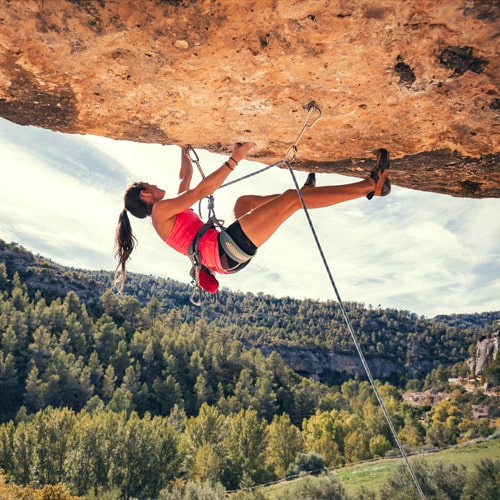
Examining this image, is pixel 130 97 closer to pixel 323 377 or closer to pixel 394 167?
pixel 394 167

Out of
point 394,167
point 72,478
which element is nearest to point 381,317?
point 72,478

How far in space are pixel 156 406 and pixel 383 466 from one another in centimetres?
3032

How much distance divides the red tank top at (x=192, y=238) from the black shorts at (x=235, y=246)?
2.4 inches

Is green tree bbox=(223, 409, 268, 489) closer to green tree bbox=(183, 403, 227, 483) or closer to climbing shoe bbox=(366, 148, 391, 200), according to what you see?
green tree bbox=(183, 403, 227, 483)

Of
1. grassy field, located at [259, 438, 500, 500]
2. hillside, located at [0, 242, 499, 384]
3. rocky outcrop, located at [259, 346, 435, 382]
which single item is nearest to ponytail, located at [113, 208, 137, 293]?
grassy field, located at [259, 438, 500, 500]

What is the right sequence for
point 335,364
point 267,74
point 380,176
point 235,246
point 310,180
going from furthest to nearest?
point 335,364, point 310,180, point 380,176, point 235,246, point 267,74

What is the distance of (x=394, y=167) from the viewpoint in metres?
4.02

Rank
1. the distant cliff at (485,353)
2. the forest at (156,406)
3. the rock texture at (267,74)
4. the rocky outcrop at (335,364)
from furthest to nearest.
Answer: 1. the rocky outcrop at (335,364)
2. the distant cliff at (485,353)
3. the forest at (156,406)
4. the rock texture at (267,74)

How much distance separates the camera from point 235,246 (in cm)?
288

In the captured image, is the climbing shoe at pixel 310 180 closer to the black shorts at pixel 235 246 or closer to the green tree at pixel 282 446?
the black shorts at pixel 235 246

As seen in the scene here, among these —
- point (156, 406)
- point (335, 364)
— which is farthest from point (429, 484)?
point (335, 364)

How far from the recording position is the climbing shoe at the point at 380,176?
3.21 m

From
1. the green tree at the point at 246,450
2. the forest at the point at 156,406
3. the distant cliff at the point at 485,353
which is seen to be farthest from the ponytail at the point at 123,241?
the distant cliff at the point at 485,353

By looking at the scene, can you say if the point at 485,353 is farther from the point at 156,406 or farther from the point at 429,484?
the point at 429,484
